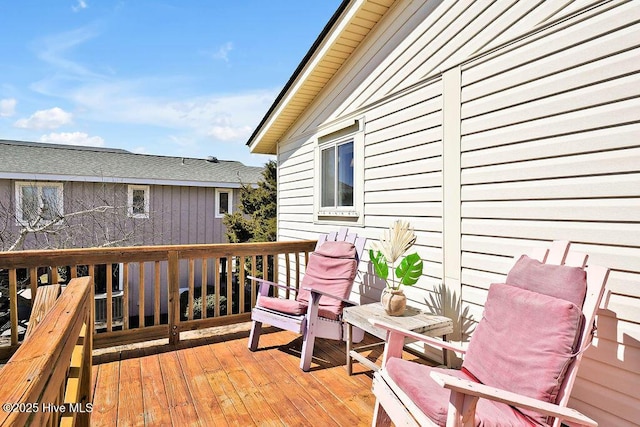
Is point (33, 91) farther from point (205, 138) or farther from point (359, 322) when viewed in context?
point (205, 138)

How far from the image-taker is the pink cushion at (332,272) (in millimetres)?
Result: 3512

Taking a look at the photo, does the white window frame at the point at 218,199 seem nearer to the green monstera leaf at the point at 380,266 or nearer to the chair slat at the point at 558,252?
the green monstera leaf at the point at 380,266

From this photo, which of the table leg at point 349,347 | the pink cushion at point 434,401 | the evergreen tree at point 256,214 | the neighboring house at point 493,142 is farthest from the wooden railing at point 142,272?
the evergreen tree at point 256,214

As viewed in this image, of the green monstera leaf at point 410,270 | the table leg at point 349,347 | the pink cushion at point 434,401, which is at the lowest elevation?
the table leg at point 349,347

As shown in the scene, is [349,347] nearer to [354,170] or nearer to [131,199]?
[354,170]

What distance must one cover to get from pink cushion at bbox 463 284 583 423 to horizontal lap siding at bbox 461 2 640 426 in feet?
1.93

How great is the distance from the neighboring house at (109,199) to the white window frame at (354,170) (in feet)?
19.0

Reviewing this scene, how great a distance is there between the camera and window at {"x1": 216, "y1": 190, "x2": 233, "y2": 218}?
1089 cm

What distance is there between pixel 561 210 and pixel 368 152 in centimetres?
226

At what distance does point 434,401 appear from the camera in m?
1.61

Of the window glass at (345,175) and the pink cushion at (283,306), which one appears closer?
the pink cushion at (283,306)

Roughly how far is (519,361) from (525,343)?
0.31 feet

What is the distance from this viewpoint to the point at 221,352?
3441 millimetres

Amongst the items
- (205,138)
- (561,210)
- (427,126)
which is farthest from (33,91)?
(205,138)
